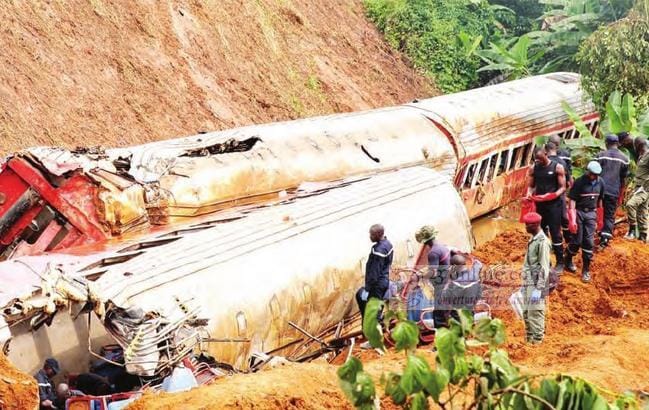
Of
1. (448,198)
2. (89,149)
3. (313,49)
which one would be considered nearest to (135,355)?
(89,149)

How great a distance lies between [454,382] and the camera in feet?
16.1

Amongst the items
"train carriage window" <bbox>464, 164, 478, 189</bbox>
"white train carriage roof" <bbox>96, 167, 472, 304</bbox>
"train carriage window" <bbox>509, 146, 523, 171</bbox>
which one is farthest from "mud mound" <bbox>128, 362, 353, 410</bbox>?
"train carriage window" <bbox>509, 146, 523, 171</bbox>

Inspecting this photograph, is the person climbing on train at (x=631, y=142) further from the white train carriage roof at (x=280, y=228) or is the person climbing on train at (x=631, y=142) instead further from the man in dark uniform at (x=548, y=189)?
the white train carriage roof at (x=280, y=228)

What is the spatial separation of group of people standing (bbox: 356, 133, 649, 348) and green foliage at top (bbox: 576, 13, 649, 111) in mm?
1989

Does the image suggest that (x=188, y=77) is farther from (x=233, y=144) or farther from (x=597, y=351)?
(x=597, y=351)

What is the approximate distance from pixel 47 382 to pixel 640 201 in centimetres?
936

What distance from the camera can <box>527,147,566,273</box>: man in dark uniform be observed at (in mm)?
12164

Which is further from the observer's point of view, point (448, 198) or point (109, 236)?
point (448, 198)

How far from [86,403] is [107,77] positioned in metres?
10.5

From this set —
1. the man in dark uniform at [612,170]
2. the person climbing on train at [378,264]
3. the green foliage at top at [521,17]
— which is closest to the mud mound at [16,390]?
the person climbing on train at [378,264]

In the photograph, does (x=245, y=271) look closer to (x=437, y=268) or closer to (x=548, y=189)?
(x=437, y=268)

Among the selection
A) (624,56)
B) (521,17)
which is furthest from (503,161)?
(521,17)

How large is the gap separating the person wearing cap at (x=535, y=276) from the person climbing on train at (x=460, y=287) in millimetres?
538

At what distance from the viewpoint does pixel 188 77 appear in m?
19.0
